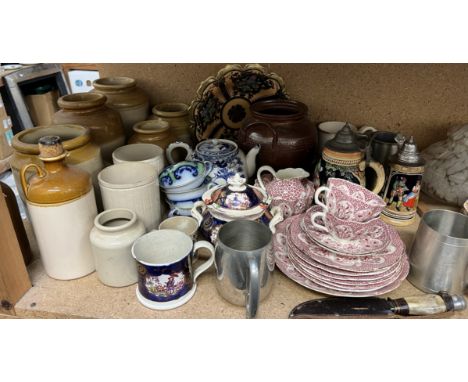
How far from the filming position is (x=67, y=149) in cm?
69

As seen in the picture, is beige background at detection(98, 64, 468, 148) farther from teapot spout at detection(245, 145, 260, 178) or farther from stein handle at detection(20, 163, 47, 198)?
stein handle at detection(20, 163, 47, 198)

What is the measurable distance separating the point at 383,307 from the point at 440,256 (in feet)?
0.41

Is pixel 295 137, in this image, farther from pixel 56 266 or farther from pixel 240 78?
pixel 56 266

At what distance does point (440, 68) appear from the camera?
0.95 meters

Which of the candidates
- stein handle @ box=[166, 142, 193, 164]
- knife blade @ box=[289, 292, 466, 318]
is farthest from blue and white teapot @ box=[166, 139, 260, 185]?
knife blade @ box=[289, 292, 466, 318]

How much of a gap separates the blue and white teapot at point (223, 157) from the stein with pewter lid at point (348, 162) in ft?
0.52

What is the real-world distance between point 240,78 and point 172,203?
39 cm

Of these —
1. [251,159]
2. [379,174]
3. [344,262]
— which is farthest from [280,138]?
[344,262]

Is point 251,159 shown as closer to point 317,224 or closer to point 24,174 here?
point 317,224

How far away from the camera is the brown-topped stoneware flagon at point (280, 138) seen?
2.75 feet

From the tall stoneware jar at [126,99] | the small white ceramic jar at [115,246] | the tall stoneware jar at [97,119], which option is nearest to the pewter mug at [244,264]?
the small white ceramic jar at [115,246]

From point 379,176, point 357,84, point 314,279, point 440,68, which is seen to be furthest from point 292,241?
point 440,68
